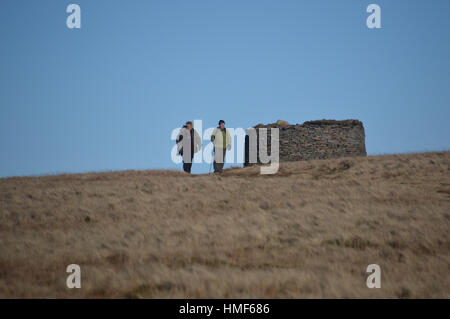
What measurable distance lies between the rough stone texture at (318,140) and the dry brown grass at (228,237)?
1263 cm

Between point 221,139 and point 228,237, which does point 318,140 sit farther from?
point 228,237

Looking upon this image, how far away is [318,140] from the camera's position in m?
26.9

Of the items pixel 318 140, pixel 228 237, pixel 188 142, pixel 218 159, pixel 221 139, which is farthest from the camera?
pixel 318 140

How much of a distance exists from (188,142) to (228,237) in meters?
9.68

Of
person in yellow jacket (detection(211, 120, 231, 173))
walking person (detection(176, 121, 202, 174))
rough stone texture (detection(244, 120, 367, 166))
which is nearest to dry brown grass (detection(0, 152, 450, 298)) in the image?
walking person (detection(176, 121, 202, 174))

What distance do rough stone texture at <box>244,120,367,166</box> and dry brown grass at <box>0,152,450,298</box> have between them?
12.6 metres

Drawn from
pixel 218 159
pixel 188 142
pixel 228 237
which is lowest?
pixel 228 237

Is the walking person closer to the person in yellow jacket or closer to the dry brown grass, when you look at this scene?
the person in yellow jacket

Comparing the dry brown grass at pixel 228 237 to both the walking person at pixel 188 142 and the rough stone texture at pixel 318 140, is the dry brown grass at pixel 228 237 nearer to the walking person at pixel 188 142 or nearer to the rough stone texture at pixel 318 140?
the walking person at pixel 188 142

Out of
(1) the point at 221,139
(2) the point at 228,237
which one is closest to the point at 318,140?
(1) the point at 221,139

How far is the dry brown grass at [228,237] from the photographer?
17.5 feet

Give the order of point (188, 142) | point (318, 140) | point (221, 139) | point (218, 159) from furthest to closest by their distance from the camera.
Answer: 1. point (318, 140)
2. point (218, 159)
3. point (221, 139)
4. point (188, 142)

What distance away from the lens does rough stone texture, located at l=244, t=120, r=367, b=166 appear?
2681 centimetres
